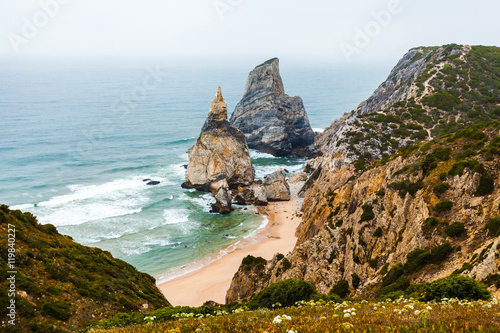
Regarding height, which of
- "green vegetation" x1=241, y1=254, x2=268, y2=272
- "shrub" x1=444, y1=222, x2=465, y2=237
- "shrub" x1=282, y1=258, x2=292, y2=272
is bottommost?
"green vegetation" x1=241, y1=254, x2=268, y2=272

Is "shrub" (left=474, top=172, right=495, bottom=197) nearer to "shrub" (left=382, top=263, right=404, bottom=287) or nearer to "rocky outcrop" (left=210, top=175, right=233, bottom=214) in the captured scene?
"shrub" (left=382, top=263, right=404, bottom=287)

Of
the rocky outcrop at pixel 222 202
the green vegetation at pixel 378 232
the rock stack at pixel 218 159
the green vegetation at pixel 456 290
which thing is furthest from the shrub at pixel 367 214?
the rock stack at pixel 218 159

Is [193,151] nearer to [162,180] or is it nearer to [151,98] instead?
[162,180]

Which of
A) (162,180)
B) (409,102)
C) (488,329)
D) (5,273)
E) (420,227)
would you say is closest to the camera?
(488,329)

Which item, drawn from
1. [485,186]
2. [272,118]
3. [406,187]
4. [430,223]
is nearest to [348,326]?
[430,223]

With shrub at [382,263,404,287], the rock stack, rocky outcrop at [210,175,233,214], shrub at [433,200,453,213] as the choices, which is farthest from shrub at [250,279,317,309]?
the rock stack

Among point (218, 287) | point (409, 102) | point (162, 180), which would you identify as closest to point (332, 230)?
point (218, 287)
